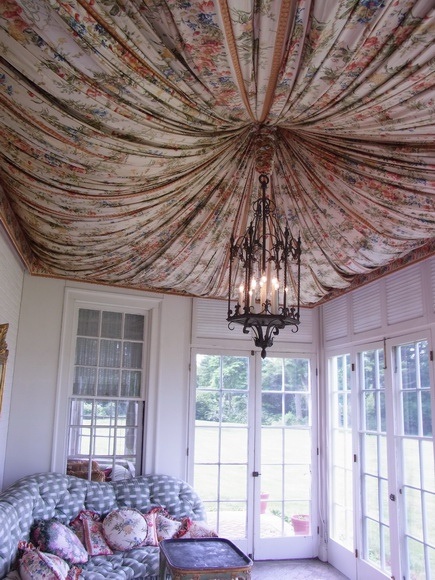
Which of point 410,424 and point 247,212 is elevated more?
point 247,212

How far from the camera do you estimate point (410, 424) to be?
4.50m

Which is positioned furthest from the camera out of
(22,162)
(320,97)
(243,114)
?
(22,162)

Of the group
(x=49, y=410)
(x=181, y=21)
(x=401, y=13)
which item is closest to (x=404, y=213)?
(x=401, y=13)

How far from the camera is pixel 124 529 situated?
4.51 m

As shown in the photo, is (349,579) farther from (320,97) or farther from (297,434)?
(320,97)

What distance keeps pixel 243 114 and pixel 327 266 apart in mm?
2445

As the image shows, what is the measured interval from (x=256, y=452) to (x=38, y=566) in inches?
113

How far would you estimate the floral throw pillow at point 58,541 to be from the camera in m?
3.99

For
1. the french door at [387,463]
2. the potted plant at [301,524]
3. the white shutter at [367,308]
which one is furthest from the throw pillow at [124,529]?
the white shutter at [367,308]

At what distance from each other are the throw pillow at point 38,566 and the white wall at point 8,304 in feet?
4.23

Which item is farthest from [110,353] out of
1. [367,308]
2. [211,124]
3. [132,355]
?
[211,124]

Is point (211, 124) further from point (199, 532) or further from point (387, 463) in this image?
point (199, 532)

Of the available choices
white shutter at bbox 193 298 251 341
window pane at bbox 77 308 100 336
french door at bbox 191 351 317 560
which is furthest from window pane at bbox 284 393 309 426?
window pane at bbox 77 308 100 336

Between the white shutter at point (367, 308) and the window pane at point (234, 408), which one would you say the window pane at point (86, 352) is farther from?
the white shutter at point (367, 308)
